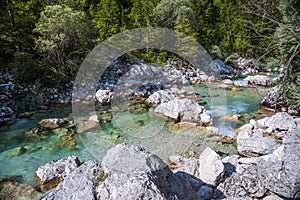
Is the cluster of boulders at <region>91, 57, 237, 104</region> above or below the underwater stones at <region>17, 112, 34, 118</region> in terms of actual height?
above

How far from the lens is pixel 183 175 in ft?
14.9

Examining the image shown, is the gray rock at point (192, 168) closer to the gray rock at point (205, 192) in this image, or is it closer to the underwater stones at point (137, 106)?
the gray rock at point (205, 192)

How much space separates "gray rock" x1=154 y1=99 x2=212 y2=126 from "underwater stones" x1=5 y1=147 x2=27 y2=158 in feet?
18.5

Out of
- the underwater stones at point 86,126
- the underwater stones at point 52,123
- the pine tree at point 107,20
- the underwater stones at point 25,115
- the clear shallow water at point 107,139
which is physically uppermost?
the pine tree at point 107,20

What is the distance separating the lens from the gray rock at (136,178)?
2.53 metres

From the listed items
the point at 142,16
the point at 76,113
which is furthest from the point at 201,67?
the point at 76,113

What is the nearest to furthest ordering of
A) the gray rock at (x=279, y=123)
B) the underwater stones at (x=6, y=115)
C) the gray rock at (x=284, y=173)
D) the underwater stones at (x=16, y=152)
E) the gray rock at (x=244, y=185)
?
the gray rock at (x=284, y=173) → the gray rock at (x=244, y=185) → the underwater stones at (x=16, y=152) → the gray rock at (x=279, y=123) → the underwater stones at (x=6, y=115)

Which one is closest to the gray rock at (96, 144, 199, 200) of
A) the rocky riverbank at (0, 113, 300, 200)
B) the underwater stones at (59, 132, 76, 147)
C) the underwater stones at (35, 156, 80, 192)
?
the rocky riverbank at (0, 113, 300, 200)

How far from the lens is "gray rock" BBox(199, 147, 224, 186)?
4.53 meters

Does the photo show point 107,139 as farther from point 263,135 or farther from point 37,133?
point 263,135

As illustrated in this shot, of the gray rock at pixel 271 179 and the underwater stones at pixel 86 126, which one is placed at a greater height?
the gray rock at pixel 271 179

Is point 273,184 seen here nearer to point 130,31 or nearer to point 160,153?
point 160,153

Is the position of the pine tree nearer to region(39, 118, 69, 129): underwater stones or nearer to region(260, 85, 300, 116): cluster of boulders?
region(39, 118, 69, 129): underwater stones

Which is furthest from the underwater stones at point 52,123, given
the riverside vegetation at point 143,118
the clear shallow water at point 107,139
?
the clear shallow water at point 107,139
